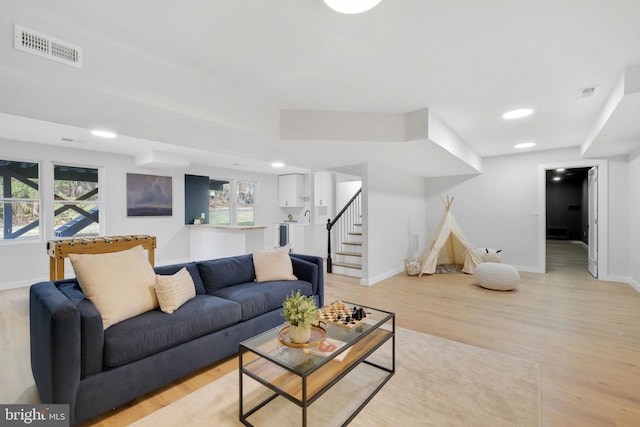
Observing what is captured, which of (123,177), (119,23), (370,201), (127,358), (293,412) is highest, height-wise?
(119,23)

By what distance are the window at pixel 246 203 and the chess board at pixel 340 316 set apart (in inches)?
243

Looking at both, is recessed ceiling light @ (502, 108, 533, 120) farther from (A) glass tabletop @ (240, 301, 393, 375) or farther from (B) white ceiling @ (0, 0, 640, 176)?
(A) glass tabletop @ (240, 301, 393, 375)

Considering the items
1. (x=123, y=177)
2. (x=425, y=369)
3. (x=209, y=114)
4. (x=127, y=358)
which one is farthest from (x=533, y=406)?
(x=123, y=177)

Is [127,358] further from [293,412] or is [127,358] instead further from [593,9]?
[593,9]

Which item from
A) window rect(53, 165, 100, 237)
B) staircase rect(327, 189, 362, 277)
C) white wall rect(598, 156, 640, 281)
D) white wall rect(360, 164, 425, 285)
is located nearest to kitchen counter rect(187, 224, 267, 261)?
staircase rect(327, 189, 362, 277)

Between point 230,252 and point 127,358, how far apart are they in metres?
4.02

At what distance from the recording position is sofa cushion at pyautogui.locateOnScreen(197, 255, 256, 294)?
280cm

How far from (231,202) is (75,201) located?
325cm

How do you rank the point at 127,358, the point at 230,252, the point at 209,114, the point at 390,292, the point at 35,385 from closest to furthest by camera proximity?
the point at 127,358, the point at 35,385, the point at 209,114, the point at 390,292, the point at 230,252

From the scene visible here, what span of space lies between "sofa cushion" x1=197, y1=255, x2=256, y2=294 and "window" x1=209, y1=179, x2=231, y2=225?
15.3 ft

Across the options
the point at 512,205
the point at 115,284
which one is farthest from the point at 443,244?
the point at 115,284

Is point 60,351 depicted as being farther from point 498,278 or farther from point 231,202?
point 231,202

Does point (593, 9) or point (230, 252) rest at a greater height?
point (593, 9)

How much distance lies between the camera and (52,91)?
1.88 m
